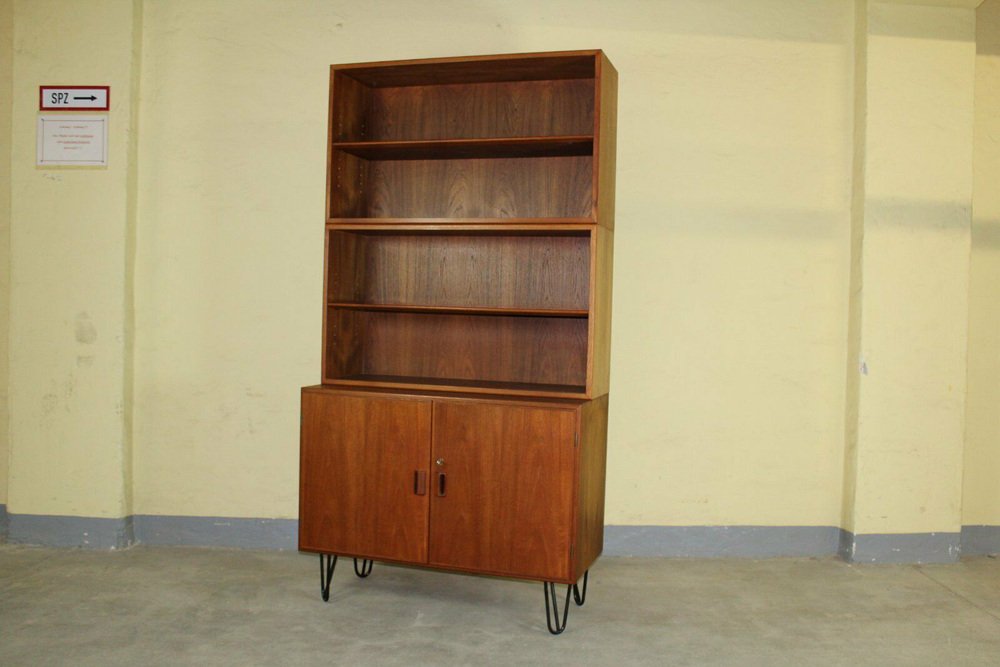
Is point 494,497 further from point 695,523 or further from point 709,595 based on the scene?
point 695,523

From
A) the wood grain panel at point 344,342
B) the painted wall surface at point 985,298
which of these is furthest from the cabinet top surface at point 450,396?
the painted wall surface at point 985,298

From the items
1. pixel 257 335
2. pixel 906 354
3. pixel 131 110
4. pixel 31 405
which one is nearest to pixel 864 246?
pixel 906 354

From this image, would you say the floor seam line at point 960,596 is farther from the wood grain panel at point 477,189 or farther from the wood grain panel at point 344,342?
the wood grain panel at point 344,342

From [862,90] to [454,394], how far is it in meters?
2.53

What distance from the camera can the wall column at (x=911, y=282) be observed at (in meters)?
4.03

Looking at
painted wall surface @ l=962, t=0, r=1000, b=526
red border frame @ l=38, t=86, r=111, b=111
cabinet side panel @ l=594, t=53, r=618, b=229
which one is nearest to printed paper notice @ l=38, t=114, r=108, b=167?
red border frame @ l=38, t=86, r=111, b=111

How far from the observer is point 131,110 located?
413 cm

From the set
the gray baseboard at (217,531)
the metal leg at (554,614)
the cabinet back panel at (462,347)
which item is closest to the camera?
the metal leg at (554,614)

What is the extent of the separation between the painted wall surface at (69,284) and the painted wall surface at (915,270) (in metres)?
3.70

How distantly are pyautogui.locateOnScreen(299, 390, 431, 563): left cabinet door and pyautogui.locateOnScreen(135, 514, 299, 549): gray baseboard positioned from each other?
75 cm

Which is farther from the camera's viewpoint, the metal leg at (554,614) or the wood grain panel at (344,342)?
the wood grain panel at (344,342)

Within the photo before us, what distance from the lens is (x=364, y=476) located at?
11.2 feet

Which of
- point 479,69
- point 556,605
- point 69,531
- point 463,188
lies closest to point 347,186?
point 463,188

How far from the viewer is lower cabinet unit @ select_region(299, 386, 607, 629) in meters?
3.18
